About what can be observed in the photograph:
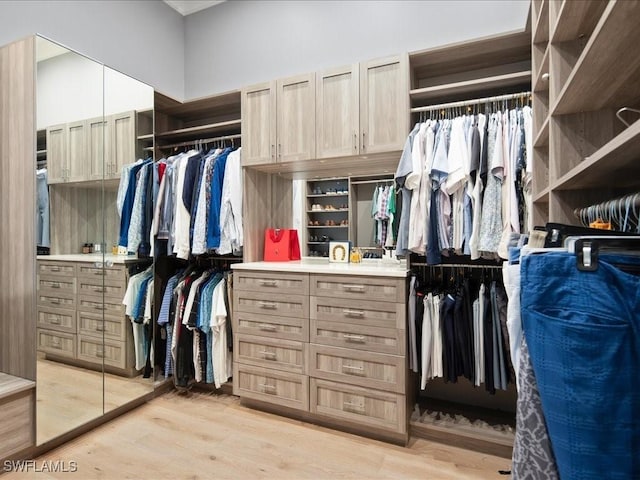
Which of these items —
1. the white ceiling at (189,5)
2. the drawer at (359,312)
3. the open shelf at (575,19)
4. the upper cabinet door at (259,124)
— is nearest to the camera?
the open shelf at (575,19)

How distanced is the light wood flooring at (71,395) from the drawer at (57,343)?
0.06 metres

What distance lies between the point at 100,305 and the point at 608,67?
2.73m

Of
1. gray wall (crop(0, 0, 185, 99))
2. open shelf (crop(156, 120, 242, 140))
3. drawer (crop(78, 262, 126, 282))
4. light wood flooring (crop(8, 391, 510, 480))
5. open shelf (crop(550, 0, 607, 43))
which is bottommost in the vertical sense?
light wood flooring (crop(8, 391, 510, 480))

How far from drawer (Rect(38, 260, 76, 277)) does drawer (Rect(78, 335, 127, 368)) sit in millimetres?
415

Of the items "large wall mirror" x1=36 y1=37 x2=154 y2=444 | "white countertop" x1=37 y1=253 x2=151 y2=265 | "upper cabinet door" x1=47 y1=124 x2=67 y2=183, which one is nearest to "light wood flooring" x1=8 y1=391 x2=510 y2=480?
"large wall mirror" x1=36 y1=37 x2=154 y2=444

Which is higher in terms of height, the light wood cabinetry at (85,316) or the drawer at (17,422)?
the light wood cabinetry at (85,316)

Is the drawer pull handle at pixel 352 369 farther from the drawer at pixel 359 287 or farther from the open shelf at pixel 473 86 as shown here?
the open shelf at pixel 473 86

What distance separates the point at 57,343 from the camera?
6.74 ft

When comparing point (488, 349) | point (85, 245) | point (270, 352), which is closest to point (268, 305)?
point (270, 352)

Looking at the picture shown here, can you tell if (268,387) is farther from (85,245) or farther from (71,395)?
(85,245)

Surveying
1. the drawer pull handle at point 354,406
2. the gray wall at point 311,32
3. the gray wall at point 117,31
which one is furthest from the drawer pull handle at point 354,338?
the gray wall at point 117,31

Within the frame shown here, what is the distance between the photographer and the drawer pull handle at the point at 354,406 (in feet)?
6.84

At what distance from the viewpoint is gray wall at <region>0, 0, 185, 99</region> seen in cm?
224

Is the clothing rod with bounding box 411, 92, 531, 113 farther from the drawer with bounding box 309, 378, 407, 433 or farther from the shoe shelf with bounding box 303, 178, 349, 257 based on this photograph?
the drawer with bounding box 309, 378, 407, 433
